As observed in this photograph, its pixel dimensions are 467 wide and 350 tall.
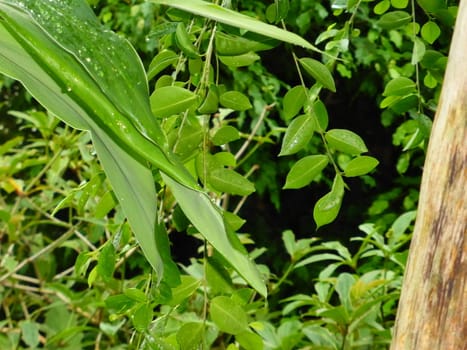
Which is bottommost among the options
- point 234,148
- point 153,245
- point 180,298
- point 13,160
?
point 234,148

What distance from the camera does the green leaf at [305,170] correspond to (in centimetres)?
63

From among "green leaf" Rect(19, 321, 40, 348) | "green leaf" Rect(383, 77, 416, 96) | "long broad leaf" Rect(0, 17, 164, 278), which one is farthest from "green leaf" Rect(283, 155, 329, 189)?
"green leaf" Rect(19, 321, 40, 348)

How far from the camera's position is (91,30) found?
31 cm

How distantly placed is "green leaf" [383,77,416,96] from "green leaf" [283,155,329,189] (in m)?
0.20

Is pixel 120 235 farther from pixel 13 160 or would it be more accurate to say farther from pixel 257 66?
pixel 257 66

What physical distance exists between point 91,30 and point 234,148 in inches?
106

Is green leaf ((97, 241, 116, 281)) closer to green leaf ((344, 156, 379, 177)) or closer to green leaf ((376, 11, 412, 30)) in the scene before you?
green leaf ((344, 156, 379, 177))

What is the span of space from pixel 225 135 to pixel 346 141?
107 mm

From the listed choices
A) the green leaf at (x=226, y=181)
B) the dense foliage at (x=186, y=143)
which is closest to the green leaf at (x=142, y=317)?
the dense foliage at (x=186, y=143)

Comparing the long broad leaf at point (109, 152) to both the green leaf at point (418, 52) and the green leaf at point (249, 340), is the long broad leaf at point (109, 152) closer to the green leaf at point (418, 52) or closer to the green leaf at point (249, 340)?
the green leaf at point (249, 340)

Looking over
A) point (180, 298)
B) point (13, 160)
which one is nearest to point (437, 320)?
point (180, 298)

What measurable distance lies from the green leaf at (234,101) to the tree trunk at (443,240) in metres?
0.17

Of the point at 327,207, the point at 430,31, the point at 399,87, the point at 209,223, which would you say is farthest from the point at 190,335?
the point at 430,31

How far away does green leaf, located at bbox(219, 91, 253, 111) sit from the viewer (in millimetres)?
656
